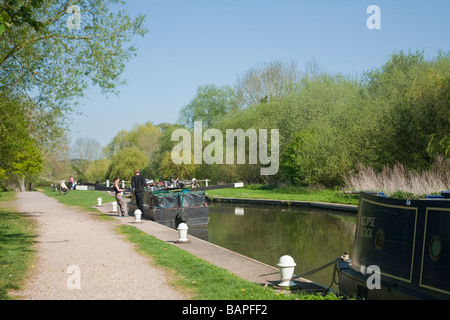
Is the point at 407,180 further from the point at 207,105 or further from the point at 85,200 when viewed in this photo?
the point at 207,105


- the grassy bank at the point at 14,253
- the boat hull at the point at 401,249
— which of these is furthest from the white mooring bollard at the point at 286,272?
the grassy bank at the point at 14,253

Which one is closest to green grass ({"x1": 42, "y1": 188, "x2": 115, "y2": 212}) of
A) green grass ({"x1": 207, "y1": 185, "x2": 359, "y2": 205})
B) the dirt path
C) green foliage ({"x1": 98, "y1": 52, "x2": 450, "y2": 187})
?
green grass ({"x1": 207, "y1": 185, "x2": 359, "y2": 205})

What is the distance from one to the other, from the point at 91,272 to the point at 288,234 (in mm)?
9828

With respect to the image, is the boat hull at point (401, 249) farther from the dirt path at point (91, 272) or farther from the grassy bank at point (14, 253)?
the grassy bank at point (14, 253)

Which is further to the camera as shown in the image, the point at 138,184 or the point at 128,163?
the point at 128,163

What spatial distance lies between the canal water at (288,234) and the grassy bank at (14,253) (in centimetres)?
594

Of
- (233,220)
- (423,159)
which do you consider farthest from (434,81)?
(233,220)

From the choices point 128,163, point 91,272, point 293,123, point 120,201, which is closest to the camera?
point 91,272

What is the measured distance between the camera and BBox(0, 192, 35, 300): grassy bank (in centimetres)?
784

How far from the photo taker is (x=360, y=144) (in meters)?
32.3

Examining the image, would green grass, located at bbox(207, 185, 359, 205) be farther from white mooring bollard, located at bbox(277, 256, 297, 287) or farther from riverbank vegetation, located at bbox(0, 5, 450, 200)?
white mooring bollard, located at bbox(277, 256, 297, 287)

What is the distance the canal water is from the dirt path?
384 centimetres

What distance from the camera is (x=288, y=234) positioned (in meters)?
17.2

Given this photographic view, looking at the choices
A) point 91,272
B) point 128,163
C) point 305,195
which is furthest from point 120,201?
point 128,163
